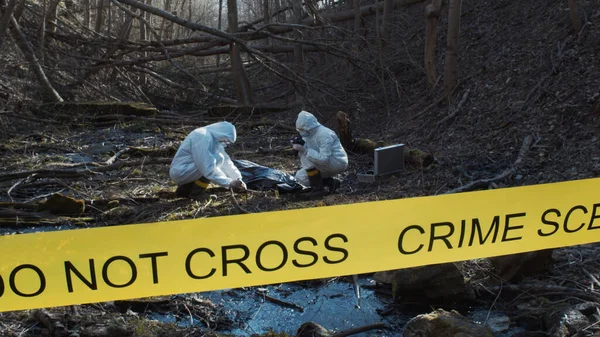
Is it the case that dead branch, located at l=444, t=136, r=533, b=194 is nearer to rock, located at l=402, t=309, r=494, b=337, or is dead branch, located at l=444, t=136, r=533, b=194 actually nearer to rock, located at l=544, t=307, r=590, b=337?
rock, located at l=544, t=307, r=590, b=337

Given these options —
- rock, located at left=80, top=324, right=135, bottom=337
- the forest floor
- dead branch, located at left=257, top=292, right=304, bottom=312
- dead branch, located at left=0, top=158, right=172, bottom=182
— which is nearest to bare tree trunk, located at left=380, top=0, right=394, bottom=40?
the forest floor

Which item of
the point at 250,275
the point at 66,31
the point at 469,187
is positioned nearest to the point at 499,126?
the point at 469,187

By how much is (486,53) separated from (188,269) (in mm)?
9915

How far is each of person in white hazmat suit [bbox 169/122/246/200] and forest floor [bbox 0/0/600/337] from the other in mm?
240

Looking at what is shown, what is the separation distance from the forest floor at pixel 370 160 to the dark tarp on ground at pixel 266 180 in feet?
0.61

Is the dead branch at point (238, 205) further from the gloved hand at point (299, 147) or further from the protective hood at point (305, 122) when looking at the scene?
the protective hood at point (305, 122)

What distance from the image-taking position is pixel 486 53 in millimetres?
10930

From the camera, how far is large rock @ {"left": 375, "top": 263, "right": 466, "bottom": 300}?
3885 mm

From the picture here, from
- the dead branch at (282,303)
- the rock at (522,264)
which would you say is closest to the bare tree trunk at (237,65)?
the dead branch at (282,303)

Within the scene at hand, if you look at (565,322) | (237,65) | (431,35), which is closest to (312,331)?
(565,322)

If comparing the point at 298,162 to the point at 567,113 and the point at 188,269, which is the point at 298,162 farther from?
the point at 188,269

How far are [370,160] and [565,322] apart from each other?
5.32 meters

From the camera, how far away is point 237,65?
42.9 feet

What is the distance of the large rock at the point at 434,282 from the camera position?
388 cm
